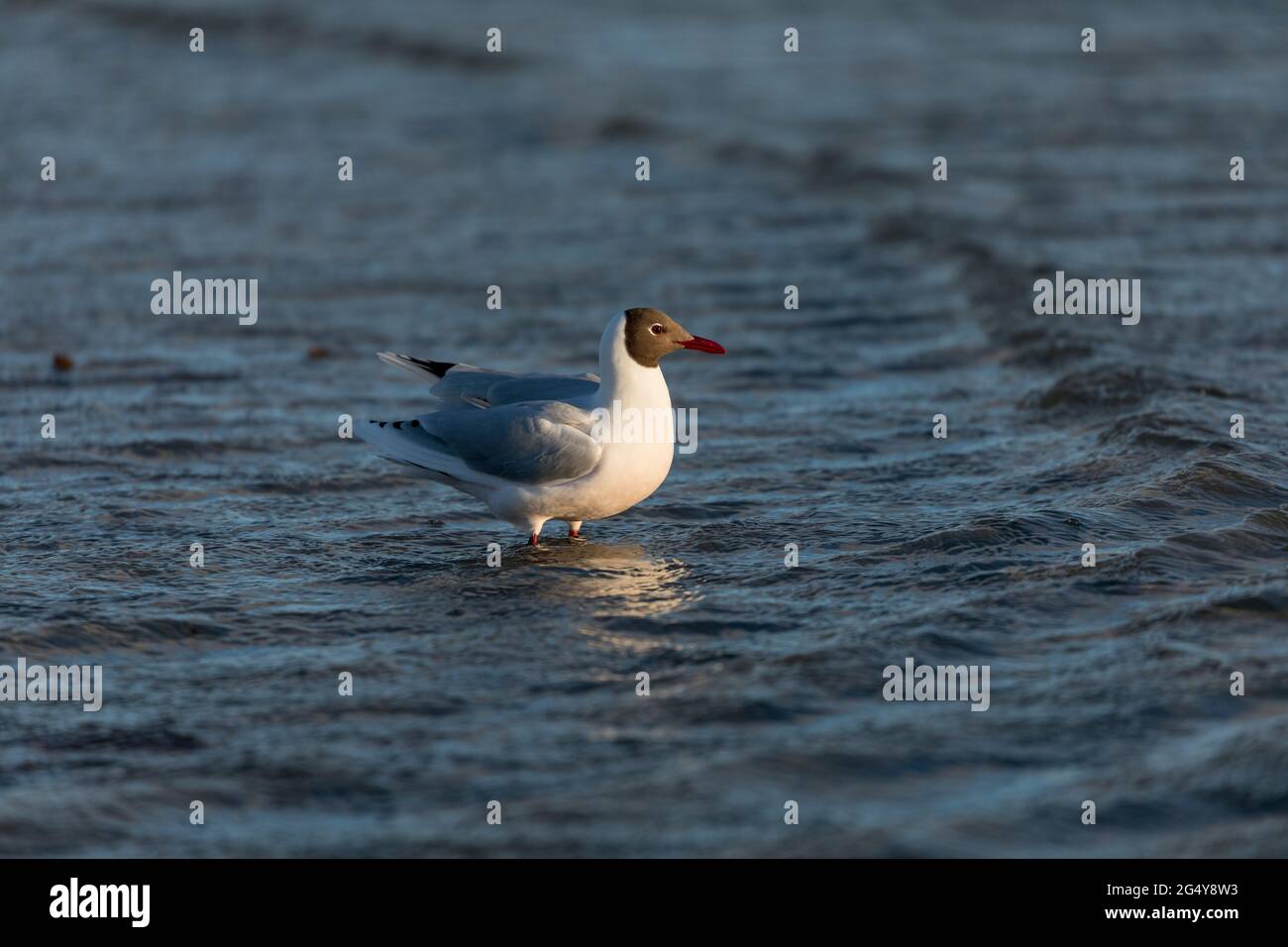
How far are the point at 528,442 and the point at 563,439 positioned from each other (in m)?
0.16

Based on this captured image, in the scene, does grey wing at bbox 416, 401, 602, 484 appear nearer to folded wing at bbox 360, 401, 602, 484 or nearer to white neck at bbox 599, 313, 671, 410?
folded wing at bbox 360, 401, 602, 484

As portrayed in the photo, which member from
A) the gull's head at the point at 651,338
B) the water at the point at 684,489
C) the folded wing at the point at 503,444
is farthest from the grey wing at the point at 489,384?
the water at the point at 684,489

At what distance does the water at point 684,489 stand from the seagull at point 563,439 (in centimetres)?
33

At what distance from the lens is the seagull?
755cm

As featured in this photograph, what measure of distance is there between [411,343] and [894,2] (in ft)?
53.7

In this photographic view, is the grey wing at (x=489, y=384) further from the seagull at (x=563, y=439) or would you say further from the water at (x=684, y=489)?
the water at (x=684, y=489)

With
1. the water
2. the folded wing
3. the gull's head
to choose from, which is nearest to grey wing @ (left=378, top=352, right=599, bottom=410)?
the folded wing

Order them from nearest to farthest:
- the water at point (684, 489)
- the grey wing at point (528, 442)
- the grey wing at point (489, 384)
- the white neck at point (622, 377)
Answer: the water at point (684, 489), the grey wing at point (528, 442), the white neck at point (622, 377), the grey wing at point (489, 384)

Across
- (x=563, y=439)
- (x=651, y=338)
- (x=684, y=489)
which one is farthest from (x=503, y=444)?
(x=684, y=489)

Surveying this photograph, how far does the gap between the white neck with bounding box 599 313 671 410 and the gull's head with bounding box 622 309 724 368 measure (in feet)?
0.08

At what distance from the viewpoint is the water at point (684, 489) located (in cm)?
546

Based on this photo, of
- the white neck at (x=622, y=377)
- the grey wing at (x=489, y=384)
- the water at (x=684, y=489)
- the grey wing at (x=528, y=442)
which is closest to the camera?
the water at (x=684, y=489)

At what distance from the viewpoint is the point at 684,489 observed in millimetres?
8844
